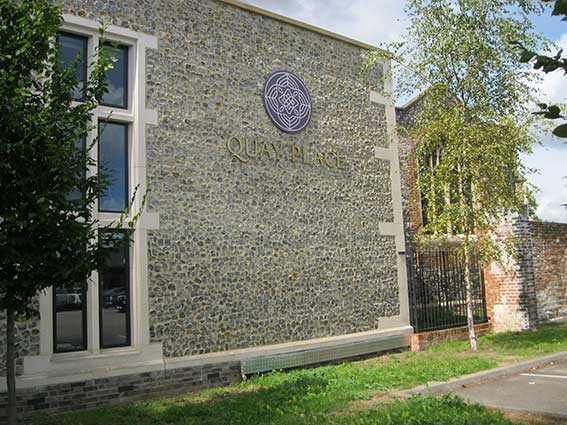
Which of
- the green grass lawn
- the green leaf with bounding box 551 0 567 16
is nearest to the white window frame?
the green grass lawn

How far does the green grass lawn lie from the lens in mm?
6562

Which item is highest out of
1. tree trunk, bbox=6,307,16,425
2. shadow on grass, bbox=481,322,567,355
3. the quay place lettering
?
the quay place lettering

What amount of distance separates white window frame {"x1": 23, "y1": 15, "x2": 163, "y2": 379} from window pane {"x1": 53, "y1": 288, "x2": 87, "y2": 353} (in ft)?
0.30

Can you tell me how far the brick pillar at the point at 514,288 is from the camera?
1441cm

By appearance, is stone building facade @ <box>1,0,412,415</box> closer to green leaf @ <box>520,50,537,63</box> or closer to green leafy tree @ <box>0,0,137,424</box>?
green leafy tree @ <box>0,0,137,424</box>

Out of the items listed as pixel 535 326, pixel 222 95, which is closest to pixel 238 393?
pixel 222 95

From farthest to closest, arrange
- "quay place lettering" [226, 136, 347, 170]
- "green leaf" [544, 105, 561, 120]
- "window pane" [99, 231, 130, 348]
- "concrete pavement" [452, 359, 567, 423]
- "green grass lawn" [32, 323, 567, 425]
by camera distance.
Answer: "quay place lettering" [226, 136, 347, 170] < "window pane" [99, 231, 130, 348] < "concrete pavement" [452, 359, 567, 423] < "green grass lawn" [32, 323, 567, 425] < "green leaf" [544, 105, 561, 120]

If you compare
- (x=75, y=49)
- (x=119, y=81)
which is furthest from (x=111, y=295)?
(x=75, y=49)

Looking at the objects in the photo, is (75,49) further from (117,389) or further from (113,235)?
(117,389)

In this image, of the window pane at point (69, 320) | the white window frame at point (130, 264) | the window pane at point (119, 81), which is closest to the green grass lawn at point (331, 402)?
the white window frame at point (130, 264)

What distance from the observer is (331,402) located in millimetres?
7539

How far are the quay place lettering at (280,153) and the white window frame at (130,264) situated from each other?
1.69 m

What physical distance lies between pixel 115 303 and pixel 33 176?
367cm

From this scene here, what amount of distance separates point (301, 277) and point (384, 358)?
258 cm
